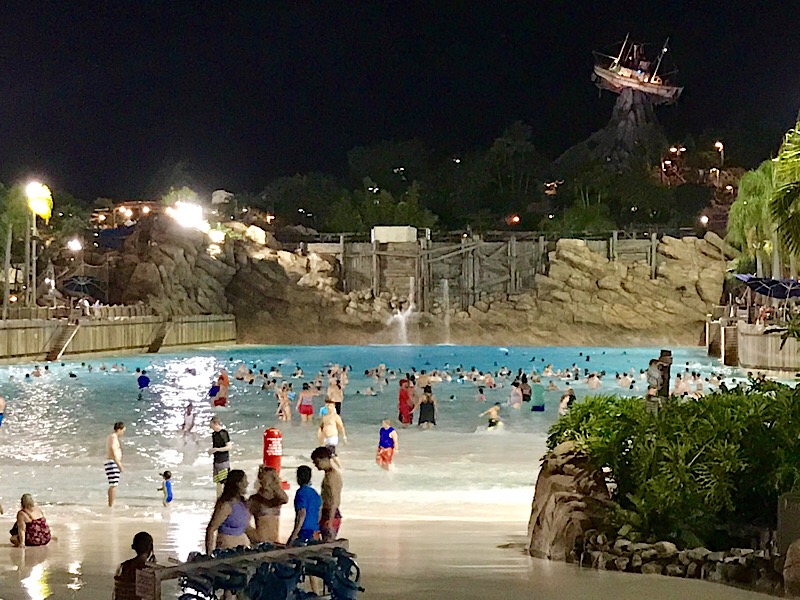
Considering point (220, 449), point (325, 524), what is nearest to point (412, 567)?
point (325, 524)

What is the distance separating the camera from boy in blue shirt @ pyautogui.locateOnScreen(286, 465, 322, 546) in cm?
729

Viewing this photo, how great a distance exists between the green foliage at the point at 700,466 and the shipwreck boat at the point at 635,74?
86.8m

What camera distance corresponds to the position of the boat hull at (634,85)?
91500 millimetres

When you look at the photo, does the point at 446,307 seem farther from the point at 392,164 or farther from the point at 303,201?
the point at 392,164

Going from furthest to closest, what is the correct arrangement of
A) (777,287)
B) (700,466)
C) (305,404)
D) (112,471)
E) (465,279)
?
(465,279), (777,287), (305,404), (112,471), (700,466)

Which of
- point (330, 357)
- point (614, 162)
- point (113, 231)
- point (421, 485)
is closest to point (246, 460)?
point (421, 485)

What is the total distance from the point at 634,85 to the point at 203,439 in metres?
79.4

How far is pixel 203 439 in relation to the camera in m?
20.3

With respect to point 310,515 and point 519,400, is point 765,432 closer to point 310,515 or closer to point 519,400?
point 310,515

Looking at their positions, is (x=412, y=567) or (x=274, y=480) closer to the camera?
(x=274, y=480)

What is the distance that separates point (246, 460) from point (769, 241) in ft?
103

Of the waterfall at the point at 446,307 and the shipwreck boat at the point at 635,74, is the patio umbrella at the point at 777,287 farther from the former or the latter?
the shipwreck boat at the point at 635,74

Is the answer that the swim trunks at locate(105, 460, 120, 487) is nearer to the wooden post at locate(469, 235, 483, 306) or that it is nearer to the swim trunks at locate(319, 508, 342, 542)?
the swim trunks at locate(319, 508, 342, 542)

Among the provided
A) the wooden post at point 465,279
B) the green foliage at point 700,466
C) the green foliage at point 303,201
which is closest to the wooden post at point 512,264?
the wooden post at point 465,279
